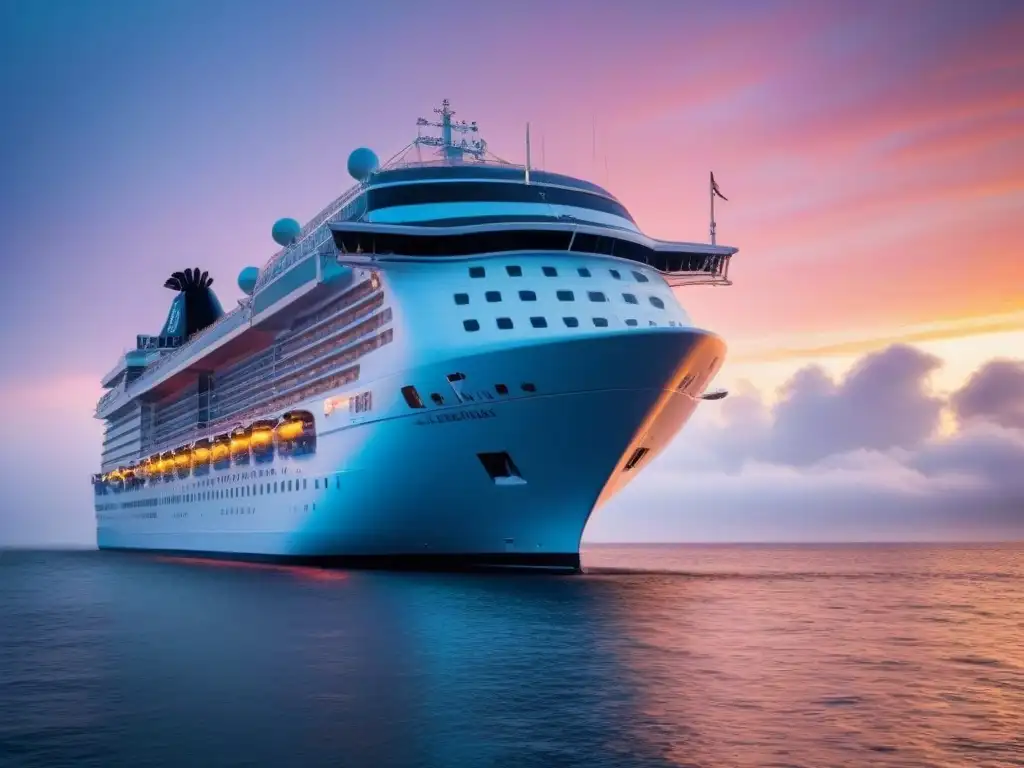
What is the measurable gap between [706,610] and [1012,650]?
8.50 metres

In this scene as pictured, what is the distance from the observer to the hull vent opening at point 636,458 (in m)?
36.3

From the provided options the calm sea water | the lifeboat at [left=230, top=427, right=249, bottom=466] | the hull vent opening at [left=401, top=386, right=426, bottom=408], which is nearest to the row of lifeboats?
the lifeboat at [left=230, top=427, right=249, bottom=466]

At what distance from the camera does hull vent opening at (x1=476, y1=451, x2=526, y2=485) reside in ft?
110

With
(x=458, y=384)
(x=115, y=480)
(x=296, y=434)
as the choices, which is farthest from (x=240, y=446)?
(x=115, y=480)

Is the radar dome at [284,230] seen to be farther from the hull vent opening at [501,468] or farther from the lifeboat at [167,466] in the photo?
the hull vent opening at [501,468]

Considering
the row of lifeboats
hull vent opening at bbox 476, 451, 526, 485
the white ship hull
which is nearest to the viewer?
the white ship hull

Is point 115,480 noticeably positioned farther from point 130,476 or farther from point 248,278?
point 248,278

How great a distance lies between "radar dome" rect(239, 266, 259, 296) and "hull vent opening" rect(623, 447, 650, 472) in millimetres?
41955

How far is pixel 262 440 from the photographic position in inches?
1923

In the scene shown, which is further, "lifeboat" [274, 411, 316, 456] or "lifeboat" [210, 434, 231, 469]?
"lifeboat" [210, 434, 231, 469]

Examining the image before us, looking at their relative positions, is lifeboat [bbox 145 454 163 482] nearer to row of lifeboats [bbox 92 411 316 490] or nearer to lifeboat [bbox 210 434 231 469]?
row of lifeboats [bbox 92 411 316 490]

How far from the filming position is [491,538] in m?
34.8

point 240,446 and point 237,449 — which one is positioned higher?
point 240,446

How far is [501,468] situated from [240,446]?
24.3m
